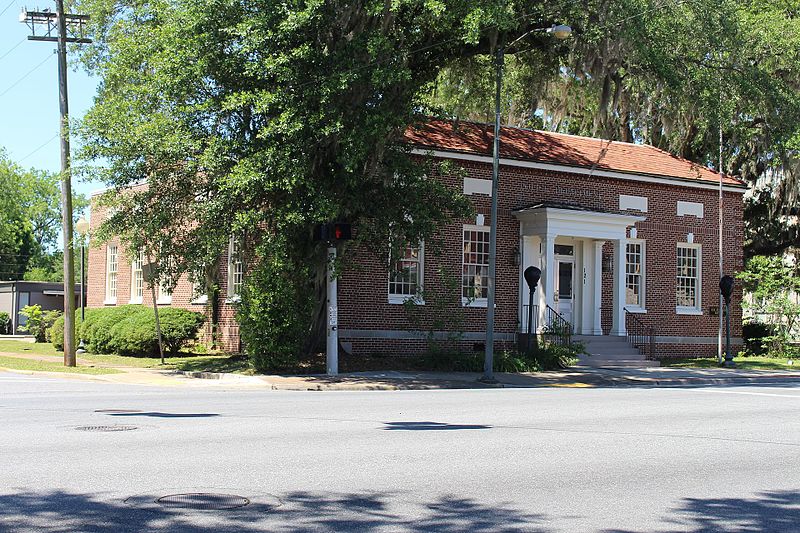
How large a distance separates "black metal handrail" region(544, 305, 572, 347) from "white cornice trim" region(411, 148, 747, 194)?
175 inches

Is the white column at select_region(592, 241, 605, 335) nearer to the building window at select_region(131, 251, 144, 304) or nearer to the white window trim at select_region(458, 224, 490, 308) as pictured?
the white window trim at select_region(458, 224, 490, 308)

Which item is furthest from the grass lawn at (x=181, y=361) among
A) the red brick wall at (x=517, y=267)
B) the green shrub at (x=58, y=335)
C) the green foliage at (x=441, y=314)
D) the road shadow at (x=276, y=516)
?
the road shadow at (x=276, y=516)

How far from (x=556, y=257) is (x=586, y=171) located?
298 cm

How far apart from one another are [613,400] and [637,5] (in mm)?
10014

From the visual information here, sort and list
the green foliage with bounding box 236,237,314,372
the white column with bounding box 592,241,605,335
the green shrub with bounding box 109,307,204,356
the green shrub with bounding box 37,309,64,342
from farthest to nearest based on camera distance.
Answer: the green shrub with bounding box 37,309,64,342 → the white column with bounding box 592,241,605,335 → the green shrub with bounding box 109,307,204,356 → the green foliage with bounding box 236,237,314,372

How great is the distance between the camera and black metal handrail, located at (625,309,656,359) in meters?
29.3

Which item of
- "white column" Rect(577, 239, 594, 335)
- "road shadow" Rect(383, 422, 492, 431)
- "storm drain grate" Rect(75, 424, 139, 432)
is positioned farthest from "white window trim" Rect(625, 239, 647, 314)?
"storm drain grate" Rect(75, 424, 139, 432)

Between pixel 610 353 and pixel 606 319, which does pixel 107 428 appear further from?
pixel 606 319

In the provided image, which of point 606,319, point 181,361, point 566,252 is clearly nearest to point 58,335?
point 181,361

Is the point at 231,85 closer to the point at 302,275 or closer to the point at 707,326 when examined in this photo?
the point at 302,275

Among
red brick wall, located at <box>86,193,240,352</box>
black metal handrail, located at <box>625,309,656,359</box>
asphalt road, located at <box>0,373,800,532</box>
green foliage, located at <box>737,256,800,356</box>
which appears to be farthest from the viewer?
green foliage, located at <box>737,256,800,356</box>

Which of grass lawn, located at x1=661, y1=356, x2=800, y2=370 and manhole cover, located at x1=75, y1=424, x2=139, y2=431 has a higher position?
manhole cover, located at x1=75, y1=424, x2=139, y2=431

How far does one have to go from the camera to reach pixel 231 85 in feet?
69.1

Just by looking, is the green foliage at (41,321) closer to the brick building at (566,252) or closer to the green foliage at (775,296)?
the brick building at (566,252)
